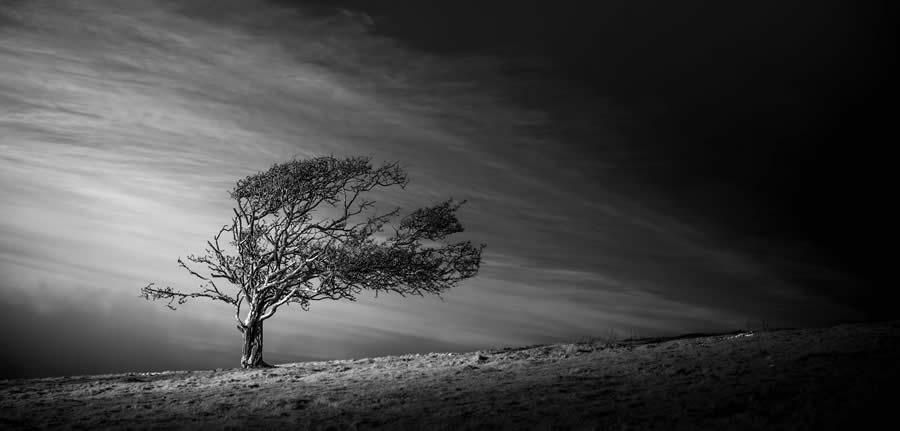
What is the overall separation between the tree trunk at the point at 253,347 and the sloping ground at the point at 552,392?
550cm

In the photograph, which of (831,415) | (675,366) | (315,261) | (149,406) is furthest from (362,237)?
(831,415)

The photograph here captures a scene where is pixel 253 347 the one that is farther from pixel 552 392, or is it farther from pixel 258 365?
pixel 552 392

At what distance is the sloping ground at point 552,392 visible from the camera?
15.8 metres

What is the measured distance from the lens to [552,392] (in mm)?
19875

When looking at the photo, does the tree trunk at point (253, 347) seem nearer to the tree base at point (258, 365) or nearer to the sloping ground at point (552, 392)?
the tree base at point (258, 365)

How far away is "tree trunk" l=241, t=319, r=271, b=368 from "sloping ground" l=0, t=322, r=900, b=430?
18.1ft

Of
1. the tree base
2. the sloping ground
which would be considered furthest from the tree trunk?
the sloping ground

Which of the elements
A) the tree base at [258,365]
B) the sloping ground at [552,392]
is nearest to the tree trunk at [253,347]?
the tree base at [258,365]

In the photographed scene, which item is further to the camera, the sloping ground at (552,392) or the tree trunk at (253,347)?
the tree trunk at (253,347)

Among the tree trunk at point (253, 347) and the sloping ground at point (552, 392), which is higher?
the tree trunk at point (253, 347)

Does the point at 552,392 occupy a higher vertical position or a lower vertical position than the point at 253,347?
lower

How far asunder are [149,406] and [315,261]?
14.7m

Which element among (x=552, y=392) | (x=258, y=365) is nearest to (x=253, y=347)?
(x=258, y=365)

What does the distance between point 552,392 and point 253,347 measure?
2273 centimetres
